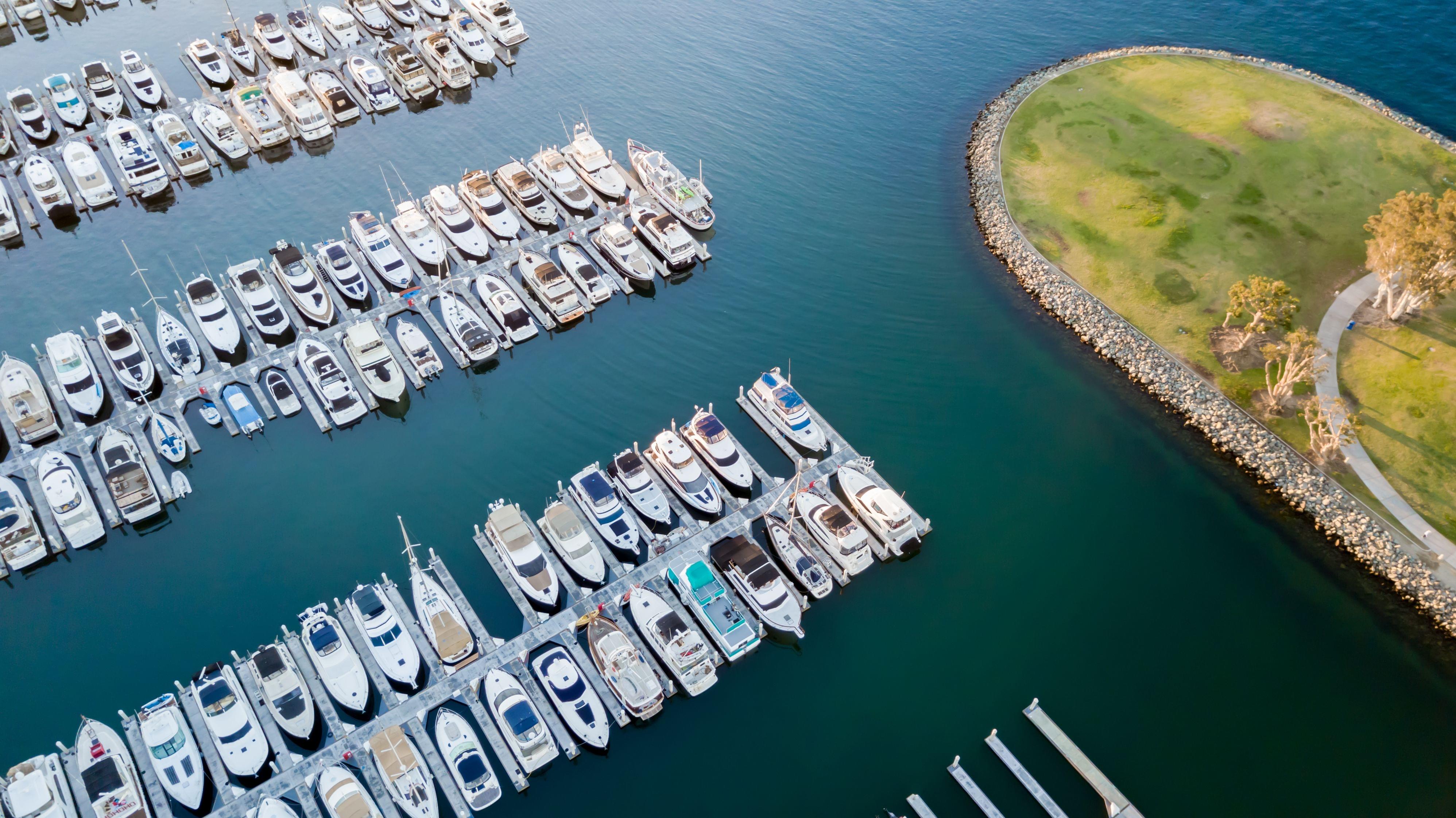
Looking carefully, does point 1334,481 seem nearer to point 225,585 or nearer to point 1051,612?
point 1051,612

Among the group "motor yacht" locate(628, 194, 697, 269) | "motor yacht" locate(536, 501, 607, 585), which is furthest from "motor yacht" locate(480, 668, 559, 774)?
Result: "motor yacht" locate(628, 194, 697, 269)

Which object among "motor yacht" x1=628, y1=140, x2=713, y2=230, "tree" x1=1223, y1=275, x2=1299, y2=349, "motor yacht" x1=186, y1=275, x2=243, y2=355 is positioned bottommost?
"tree" x1=1223, y1=275, x2=1299, y2=349

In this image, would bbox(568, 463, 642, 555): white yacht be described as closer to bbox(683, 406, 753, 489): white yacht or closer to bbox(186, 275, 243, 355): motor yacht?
bbox(683, 406, 753, 489): white yacht

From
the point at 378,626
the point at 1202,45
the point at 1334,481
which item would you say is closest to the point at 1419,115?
the point at 1202,45

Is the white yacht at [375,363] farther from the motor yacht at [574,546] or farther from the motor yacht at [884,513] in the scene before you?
the motor yacht at [884,513]

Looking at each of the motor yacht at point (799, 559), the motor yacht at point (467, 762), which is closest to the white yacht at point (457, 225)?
the motor yacht at point (799, 559)
